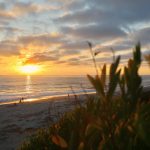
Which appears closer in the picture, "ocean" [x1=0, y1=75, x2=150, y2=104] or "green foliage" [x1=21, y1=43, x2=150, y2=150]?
"green foliage" [x1=21, y1=43, x2=150, y2=150]

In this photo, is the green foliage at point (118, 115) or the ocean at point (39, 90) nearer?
the green foliage at point (118, 115)

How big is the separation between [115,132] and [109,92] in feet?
0.72

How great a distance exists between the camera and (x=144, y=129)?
922 millimetres

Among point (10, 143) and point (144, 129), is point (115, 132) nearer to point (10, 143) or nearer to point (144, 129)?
point (144, 129)

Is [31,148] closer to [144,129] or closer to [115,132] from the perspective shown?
[115,132]

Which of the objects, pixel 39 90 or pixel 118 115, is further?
pixel 39 90

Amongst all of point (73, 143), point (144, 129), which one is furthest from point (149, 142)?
point (73, 143)

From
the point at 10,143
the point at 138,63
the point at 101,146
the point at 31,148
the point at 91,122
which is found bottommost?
the point at 10,143

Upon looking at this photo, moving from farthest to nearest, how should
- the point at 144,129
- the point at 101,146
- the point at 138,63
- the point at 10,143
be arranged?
1. the point at 10,143
2. the point at 101,146
3. the point at 138,63
4. the point at 144,129

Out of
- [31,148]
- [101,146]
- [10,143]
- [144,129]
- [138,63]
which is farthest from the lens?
[10,143]

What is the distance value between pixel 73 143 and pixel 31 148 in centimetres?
171

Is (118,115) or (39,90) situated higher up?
(118,115)

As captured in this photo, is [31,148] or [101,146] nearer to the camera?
[101,146]

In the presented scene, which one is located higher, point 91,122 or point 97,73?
point 97,73
